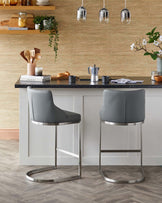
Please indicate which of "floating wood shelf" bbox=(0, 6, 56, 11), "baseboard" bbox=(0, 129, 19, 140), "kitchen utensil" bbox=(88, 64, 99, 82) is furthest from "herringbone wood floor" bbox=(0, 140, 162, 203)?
"floating wood shelf" bbox=(0, 6, 56, 11)

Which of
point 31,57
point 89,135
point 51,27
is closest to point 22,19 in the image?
point 51,27

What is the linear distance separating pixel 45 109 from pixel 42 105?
51 mm

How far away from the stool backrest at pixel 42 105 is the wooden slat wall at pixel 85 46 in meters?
2.30

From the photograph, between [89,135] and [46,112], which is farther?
[89,135]

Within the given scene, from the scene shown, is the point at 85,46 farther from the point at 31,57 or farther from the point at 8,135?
the point at 8,135

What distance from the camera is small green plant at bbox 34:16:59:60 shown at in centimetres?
631

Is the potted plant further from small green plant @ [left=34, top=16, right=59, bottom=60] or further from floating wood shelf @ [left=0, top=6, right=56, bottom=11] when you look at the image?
floating wood shelf @ [left=0, top=6, right=56, bottom=11]

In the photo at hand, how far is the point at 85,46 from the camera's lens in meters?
6.62

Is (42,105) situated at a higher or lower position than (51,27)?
lower

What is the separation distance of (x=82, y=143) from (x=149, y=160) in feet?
2.67

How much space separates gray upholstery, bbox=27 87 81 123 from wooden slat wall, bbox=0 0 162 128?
2.30 m

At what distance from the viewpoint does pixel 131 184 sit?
14.4ft

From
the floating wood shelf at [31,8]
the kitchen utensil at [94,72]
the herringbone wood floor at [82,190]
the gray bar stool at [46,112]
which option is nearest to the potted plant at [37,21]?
the floating wood shelf at [31,8]

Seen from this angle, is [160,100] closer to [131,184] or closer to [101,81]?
[101,81]
